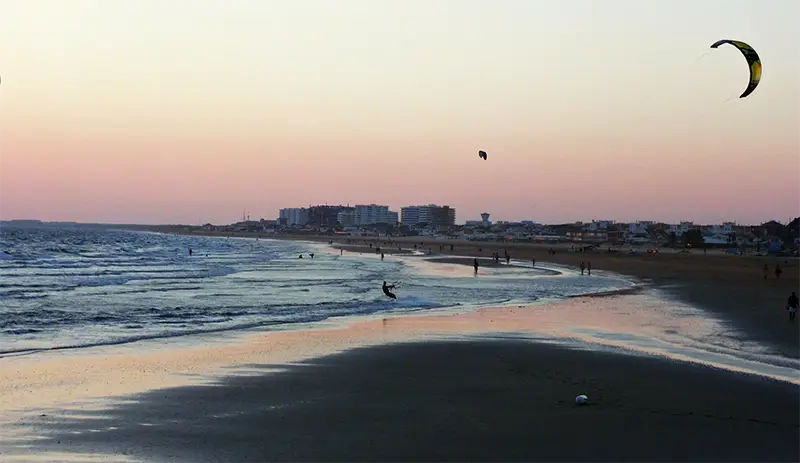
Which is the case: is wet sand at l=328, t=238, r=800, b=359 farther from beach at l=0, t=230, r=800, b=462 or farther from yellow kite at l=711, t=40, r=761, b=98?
yellow kite at l=711, t=40, r=761, b=98

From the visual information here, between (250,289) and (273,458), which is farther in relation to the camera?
(250,289)

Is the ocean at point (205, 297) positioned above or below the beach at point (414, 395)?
below

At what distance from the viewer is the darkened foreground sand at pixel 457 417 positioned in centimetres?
795

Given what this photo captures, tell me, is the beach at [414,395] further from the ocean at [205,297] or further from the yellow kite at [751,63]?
the yellow kite at [751,63]

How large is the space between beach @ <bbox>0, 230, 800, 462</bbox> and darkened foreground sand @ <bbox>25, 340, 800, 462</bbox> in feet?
0.12

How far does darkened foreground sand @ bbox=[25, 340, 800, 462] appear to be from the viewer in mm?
7953

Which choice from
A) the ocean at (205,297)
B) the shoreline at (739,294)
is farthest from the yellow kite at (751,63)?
the ocean at (205,297)

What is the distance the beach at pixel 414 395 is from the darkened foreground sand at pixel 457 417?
0.12 feet

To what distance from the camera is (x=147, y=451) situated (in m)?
7.90

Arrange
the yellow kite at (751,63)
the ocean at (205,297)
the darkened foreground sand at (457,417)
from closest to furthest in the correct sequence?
1. the darkened foreground sand at (457,417)
2. the yellow kite at (751,63)
3. the ocean at (205,297)

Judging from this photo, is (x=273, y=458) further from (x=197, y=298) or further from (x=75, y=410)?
(x=197, y=298)

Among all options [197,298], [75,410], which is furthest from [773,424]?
[197,298]

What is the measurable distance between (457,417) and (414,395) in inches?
60.5

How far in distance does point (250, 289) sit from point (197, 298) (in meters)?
4.80
